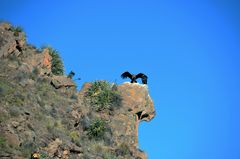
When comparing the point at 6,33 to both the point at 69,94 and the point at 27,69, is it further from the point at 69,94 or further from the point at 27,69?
the point at 69,94

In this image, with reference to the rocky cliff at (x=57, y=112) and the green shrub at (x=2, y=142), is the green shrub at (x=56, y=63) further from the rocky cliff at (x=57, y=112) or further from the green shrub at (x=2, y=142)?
the green shrub at (x=2, y=142)

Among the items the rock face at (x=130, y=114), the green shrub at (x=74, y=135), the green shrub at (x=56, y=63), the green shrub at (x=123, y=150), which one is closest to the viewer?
the green shrub at (x=74, y=135)

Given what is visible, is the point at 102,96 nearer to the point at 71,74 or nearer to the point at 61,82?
the point at 61,82

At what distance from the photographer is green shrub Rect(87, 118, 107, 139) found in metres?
36.8

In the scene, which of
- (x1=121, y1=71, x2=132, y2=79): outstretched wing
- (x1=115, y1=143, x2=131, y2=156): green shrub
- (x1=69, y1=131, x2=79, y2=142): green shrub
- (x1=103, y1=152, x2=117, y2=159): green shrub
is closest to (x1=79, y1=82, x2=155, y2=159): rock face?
(x1=115, y1=143, x2=131, y2=156): green shrub

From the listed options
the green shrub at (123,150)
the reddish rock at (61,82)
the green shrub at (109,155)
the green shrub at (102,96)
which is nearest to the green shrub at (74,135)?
the green shrub at (109,155)

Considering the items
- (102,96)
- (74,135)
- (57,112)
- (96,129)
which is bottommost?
(74,135)

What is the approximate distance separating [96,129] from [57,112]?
4.78 m

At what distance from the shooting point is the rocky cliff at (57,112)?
2561cm

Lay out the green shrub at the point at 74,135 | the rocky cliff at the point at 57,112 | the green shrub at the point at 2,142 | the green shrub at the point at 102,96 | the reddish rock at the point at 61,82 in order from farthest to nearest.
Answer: the green shrub at the point at 102,96, the reddish rock at the point at 61,82, the green shrub at the point at 74,135, the rocky cliff at the point at 57,112, the green shrub at the point at 2,142

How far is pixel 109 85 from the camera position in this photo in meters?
46.1

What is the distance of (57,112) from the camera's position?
33750 millimetres

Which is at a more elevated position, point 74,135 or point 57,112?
point 57,112

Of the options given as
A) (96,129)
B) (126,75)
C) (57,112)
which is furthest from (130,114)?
(57,112)
